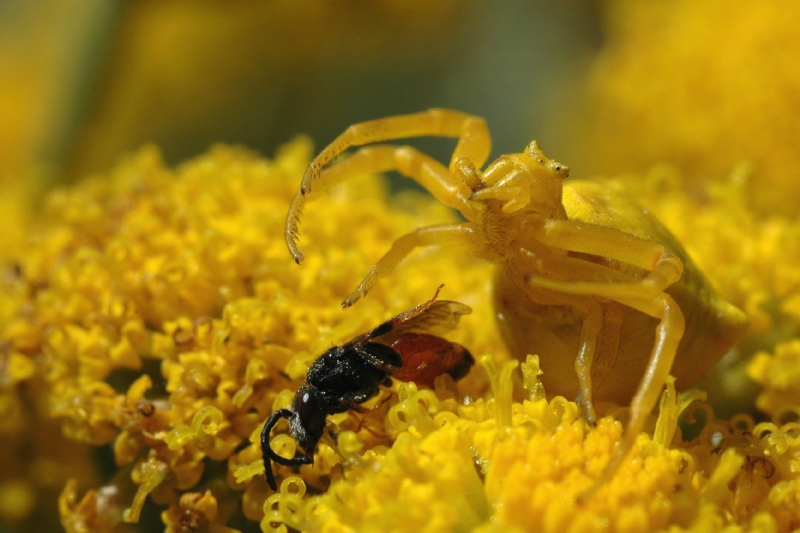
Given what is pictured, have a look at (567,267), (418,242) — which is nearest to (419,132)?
(418,242)

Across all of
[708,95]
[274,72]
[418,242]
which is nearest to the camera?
[418,242]

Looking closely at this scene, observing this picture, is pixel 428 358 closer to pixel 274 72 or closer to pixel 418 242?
pixel 418 242

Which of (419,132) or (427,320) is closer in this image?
(427,320)

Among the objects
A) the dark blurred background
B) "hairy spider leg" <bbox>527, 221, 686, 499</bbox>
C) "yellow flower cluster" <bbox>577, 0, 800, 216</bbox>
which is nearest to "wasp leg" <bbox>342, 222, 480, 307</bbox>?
"hairy spider leg" <bbox>527, 221, 686, 499</bbox>

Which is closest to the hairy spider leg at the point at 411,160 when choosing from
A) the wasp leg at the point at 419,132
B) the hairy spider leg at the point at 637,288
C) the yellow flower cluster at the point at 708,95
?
the wasp leg at the point at 419,132

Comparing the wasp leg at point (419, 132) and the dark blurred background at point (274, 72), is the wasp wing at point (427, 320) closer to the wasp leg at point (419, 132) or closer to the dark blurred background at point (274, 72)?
the wasp leg at point (419, 132)

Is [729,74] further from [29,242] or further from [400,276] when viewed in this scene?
[29,242]

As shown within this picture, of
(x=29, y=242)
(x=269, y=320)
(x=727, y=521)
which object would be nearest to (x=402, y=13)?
(x=29, y=242)

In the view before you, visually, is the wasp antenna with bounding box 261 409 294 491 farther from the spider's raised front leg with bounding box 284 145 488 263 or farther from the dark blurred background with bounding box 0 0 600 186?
the dark blurred background with bounding box 0 0 600 186
